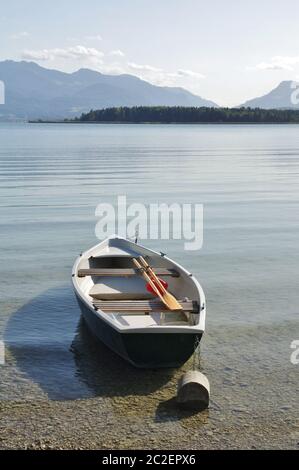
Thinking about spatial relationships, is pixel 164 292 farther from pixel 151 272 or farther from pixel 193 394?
pixel 193 394

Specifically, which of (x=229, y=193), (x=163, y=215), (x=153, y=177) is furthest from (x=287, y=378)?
(x=153, y=177)

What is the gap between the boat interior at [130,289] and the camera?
44.5 feet

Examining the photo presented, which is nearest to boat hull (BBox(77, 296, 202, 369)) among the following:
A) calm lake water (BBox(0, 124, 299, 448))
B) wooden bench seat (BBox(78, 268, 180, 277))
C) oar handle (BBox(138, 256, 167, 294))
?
calm lake water (BBox(0, 124, 299, 448))

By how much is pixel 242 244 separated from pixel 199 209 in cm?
947

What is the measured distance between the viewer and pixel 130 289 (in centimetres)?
1714

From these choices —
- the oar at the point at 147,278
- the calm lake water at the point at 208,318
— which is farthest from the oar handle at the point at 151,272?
the calm lake water at the point at 208,318

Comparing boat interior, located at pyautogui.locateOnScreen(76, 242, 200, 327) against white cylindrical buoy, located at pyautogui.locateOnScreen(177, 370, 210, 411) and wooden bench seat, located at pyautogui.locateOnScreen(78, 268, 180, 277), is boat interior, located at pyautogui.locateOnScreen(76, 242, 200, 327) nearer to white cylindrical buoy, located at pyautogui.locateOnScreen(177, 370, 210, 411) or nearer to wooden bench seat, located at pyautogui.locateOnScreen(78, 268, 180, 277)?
wooden bench seat, located at pyautogui.locateOnScreen(78, 268, 180, 277)

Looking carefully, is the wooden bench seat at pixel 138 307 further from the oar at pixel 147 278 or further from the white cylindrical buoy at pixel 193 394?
the white cylindrical buoy at pixel 193 394

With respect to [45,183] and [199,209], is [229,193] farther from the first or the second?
[45,183]

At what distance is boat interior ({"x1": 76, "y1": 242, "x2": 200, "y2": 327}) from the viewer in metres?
13.6

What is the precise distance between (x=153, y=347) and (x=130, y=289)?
5303 mm

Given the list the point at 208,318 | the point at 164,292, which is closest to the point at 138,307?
the point at 164,292

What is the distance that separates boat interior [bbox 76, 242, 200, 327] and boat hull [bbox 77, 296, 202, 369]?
21.5 inches

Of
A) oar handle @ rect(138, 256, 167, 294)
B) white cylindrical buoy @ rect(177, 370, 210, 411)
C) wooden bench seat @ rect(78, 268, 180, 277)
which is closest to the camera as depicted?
white cylindrical buoy @ rect(177, 370, 210, 411)
